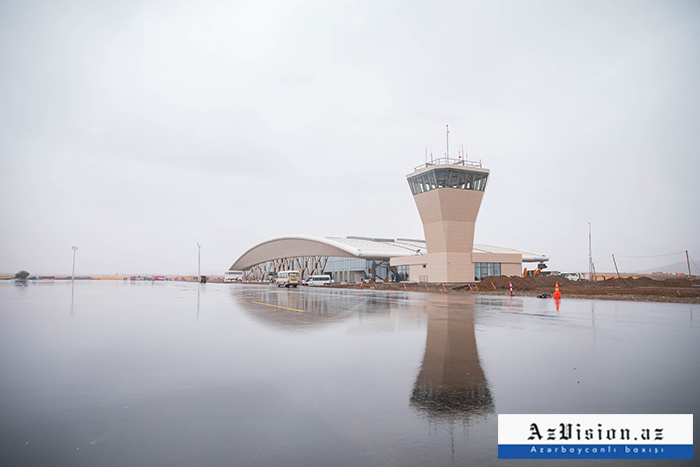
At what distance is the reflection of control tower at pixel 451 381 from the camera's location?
17.9ft

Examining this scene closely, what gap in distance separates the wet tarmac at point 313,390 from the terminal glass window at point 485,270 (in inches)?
1749

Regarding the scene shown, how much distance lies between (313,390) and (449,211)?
154 ft

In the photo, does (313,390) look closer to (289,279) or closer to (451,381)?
(451,381)

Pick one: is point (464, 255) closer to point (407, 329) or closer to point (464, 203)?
point (464, 203)

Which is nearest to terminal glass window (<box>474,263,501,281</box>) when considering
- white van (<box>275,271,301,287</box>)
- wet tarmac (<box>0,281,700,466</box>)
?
white van (<box>275,271,301,287</box>)

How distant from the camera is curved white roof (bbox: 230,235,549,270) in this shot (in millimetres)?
75688

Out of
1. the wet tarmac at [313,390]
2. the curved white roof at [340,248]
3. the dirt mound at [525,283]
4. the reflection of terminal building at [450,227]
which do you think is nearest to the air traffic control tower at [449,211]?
the reflection of terminal building at [450,227]

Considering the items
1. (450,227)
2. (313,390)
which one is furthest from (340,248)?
(313,390)

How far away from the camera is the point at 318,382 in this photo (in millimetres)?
6770

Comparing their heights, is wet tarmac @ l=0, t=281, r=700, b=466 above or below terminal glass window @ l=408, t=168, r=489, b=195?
below

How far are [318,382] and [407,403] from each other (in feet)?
5.72

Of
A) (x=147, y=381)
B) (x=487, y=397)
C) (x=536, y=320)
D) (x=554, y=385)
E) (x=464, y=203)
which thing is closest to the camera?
(x=487, y=397)

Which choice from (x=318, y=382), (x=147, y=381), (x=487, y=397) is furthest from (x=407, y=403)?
(x=147, y=381)

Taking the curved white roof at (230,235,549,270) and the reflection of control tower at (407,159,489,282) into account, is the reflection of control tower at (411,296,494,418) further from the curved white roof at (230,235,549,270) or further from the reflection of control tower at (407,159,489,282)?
the curved white roof at (230,235,549,270)
